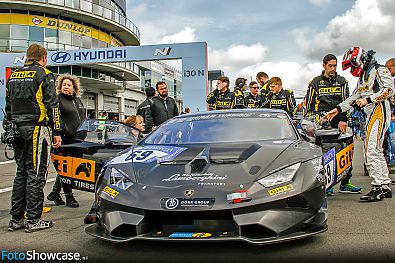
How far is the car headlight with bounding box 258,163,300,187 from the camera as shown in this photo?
10.3ft

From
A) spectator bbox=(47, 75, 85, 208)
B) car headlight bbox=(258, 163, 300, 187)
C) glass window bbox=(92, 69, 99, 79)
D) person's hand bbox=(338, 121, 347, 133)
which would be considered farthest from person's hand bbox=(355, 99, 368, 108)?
glass window bbox=(92, 69, 99, 79)

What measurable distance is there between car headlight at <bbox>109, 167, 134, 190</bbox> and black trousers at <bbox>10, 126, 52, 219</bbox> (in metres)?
1.24

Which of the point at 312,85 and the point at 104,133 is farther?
the point at 312,85

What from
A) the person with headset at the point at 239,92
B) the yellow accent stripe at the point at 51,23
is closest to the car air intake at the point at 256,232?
the person with headset at the point at 239,92

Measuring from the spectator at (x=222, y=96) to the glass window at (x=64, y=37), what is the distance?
28935mm

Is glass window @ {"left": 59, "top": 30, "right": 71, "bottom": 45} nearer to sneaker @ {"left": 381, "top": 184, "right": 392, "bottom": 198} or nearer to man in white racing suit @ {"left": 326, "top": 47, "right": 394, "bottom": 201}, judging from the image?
man in white racing suit @ {"left": 326, "top": 47, "right": 394, "bottom": 201}

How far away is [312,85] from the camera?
630 centimetres

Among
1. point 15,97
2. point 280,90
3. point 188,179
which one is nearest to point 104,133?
point 15,97

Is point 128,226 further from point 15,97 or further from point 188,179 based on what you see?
point 15,97

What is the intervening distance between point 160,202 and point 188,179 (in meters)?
0.30

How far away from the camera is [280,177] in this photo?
3.20 m

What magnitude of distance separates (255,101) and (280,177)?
263 inches

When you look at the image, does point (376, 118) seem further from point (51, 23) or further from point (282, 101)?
point (51, 23)

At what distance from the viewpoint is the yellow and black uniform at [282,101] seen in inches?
325
